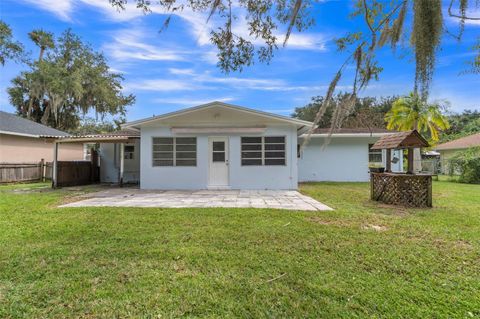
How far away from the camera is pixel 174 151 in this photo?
435 inches

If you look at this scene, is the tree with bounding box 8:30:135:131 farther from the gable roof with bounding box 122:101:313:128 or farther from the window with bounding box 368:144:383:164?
the window with bounding box 368:144:383:164

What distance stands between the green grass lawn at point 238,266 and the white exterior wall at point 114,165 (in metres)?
8.10

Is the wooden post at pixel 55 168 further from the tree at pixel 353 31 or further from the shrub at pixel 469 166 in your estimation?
the shrub at pixel 469 166

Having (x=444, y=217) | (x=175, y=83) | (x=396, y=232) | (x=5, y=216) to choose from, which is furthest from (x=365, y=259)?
(x=175, y=83)

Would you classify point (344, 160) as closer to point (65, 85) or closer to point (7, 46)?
point (65, 85)

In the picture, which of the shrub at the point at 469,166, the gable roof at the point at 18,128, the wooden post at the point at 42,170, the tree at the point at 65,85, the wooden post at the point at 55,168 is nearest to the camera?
the wooden post at the point at 55,168

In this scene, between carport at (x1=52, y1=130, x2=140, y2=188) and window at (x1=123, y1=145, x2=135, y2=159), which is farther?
window at (x1=123, y1=145, x2=135, y2=159)

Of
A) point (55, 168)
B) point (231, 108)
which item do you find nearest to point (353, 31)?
point (231, 108)

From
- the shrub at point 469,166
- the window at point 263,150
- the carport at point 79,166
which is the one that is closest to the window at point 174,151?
the carport at point 79,166

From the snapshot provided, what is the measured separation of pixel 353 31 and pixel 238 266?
125 inches

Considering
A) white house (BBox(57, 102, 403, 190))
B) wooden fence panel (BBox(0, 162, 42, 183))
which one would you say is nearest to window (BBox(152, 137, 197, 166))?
white house (BBox(57, 102, 403, 190))

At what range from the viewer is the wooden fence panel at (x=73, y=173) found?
1177cm

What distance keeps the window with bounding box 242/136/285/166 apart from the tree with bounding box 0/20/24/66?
55.9 feet

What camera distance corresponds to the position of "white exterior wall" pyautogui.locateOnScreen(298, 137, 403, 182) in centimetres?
1447
